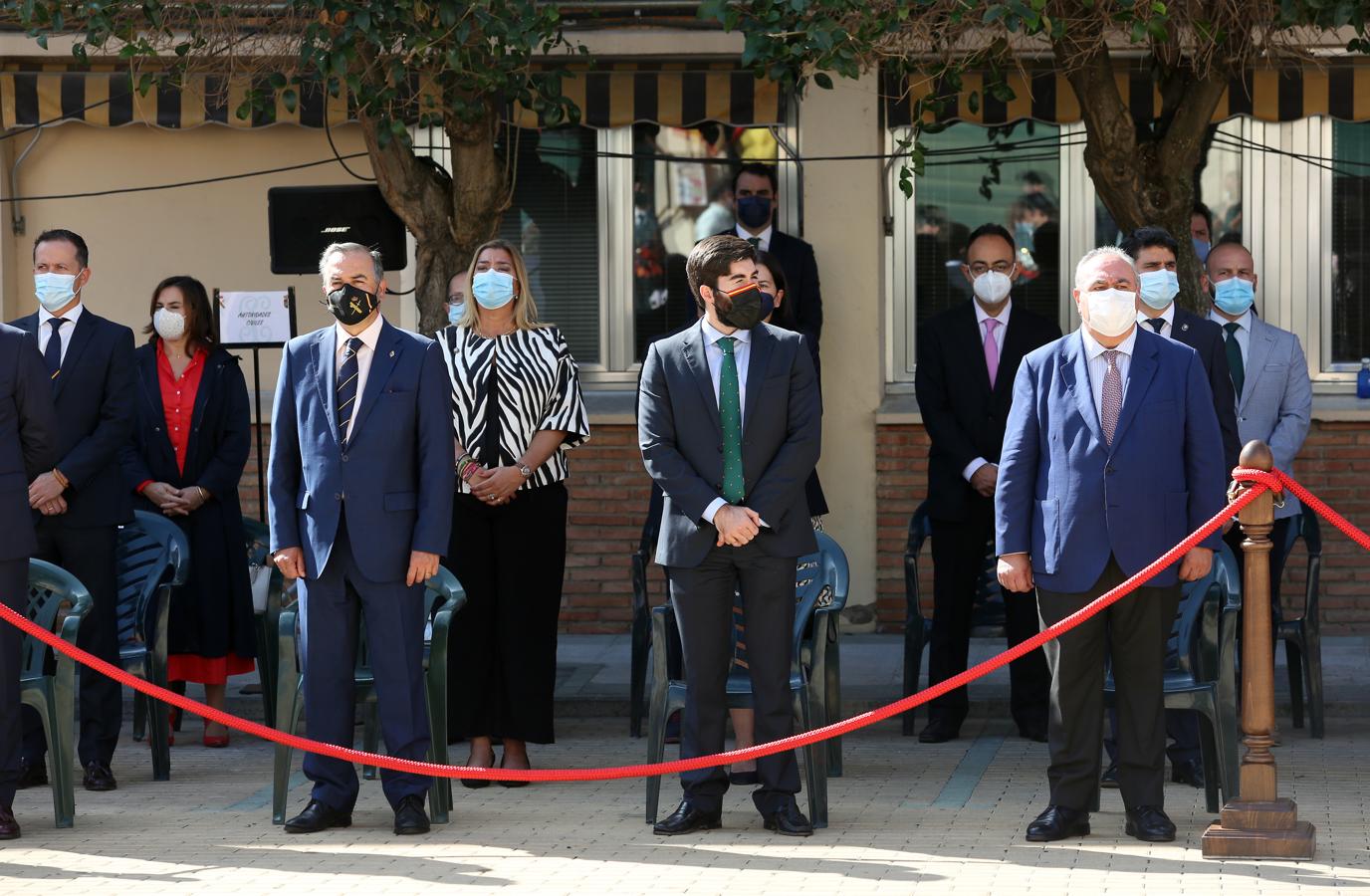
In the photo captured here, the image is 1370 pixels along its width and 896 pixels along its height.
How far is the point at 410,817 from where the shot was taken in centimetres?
661

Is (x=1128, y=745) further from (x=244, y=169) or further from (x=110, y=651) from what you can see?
(x=244, y=169)

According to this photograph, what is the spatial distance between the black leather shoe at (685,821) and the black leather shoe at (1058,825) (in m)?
1.06

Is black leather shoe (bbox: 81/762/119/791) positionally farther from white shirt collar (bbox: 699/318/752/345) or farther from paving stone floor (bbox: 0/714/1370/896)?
white shirt collar (bbox: 699/318/752/345)

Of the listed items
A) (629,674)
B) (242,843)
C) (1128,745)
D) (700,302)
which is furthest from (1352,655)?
(242,843)

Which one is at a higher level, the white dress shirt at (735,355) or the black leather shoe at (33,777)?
the white dress shirt at (735,355)

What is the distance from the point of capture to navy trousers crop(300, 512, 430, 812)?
6648 mm

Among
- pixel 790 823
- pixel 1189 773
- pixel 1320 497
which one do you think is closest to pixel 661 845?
pixel 790 823

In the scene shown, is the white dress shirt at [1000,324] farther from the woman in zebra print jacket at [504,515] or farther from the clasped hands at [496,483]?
the clasped hands at [496,483]

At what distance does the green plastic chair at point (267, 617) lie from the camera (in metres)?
7.90

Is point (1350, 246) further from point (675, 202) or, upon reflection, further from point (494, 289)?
point (494, 289)

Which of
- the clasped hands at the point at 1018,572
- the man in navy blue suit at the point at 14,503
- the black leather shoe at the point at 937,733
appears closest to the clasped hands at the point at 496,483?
the man in navy blue suit at the point at 14,503

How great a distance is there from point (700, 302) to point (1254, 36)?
3353 millimetres

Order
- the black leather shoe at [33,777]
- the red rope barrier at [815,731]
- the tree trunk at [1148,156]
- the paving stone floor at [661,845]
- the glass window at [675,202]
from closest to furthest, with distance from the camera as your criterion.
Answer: the paving stone floor at [661,845] → the red rope barrier at [815,731] → the black leather shoe at [33,777] → the tree trunk at [1148,156] → the glass window at [675,202]

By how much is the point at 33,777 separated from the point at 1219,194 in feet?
24.0
